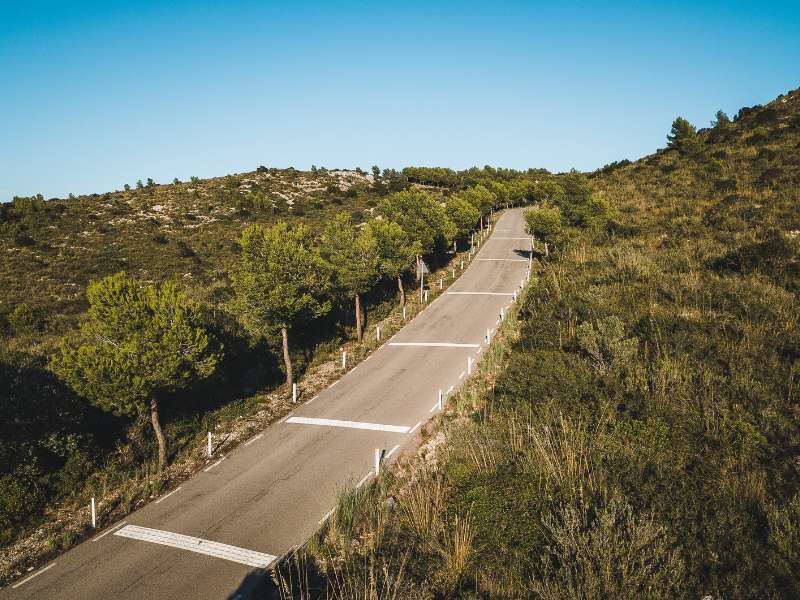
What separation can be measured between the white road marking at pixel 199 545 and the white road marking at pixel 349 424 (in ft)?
19.4

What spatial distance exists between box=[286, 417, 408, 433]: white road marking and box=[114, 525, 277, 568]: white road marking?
5917 millimetres

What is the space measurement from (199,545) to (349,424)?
6.29 meters

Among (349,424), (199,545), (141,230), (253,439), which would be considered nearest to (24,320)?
(253,439)

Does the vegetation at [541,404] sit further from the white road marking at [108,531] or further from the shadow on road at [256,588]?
the white road marking at [108,531]

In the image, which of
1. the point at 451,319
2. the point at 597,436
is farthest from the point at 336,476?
the point at 451,319

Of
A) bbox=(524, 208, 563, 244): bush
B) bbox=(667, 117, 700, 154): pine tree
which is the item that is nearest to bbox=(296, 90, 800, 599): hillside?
bbox=(524, 208, 563, 244): bush

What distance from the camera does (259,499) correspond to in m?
11.2

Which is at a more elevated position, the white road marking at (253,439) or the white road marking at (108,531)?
the white road marking at (253,439)

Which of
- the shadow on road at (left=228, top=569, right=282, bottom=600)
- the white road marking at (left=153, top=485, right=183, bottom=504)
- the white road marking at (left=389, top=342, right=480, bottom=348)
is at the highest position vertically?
the white road marking at (left=389, top=342, right=480, bottom=348)

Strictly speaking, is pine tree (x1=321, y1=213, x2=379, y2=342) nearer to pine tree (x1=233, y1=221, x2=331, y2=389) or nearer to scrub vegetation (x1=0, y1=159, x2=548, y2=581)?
scrub vegetation (x1=0, y1=159, x2=548, y2=581)

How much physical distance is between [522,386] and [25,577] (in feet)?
42.0

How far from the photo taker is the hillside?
19.3ft

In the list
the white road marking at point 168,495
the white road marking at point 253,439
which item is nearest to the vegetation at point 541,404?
the white road marking at point 168,495

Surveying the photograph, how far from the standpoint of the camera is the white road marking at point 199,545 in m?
8.93
